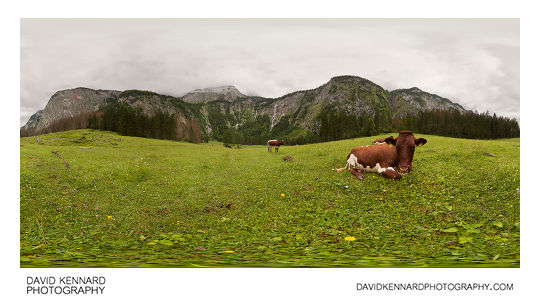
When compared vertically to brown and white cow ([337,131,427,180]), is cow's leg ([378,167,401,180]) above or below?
below

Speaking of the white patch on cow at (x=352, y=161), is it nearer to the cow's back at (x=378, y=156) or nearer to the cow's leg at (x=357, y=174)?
the cow's back at (x=378, y=156)

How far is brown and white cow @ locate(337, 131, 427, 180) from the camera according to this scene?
33.4 ft

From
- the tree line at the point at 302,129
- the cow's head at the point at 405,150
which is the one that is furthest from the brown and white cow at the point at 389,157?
the tree line at the point at 302,129

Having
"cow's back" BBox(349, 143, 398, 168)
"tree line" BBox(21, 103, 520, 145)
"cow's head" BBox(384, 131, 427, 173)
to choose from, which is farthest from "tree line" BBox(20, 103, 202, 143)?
"cow's head" BBox(384, 131, 427, 173)

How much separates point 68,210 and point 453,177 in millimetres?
15275

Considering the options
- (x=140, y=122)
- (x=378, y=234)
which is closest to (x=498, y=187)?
(x=378, y=234)

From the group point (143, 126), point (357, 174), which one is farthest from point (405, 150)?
point (143, 126)

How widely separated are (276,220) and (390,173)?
6.45m

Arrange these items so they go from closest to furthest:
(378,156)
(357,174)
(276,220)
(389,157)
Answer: (276,220), (389,157), (378,156), (357,174)

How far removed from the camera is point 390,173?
32.9ft

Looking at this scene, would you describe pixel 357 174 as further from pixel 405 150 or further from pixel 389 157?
pixel 405 150

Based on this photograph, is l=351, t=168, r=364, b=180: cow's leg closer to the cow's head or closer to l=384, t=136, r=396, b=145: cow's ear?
the cow's head

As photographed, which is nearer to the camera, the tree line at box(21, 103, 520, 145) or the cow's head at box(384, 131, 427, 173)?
the cow's head at box(384, 131, 427, 173)

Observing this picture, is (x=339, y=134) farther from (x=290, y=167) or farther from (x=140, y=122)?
(x=140, y=122)
